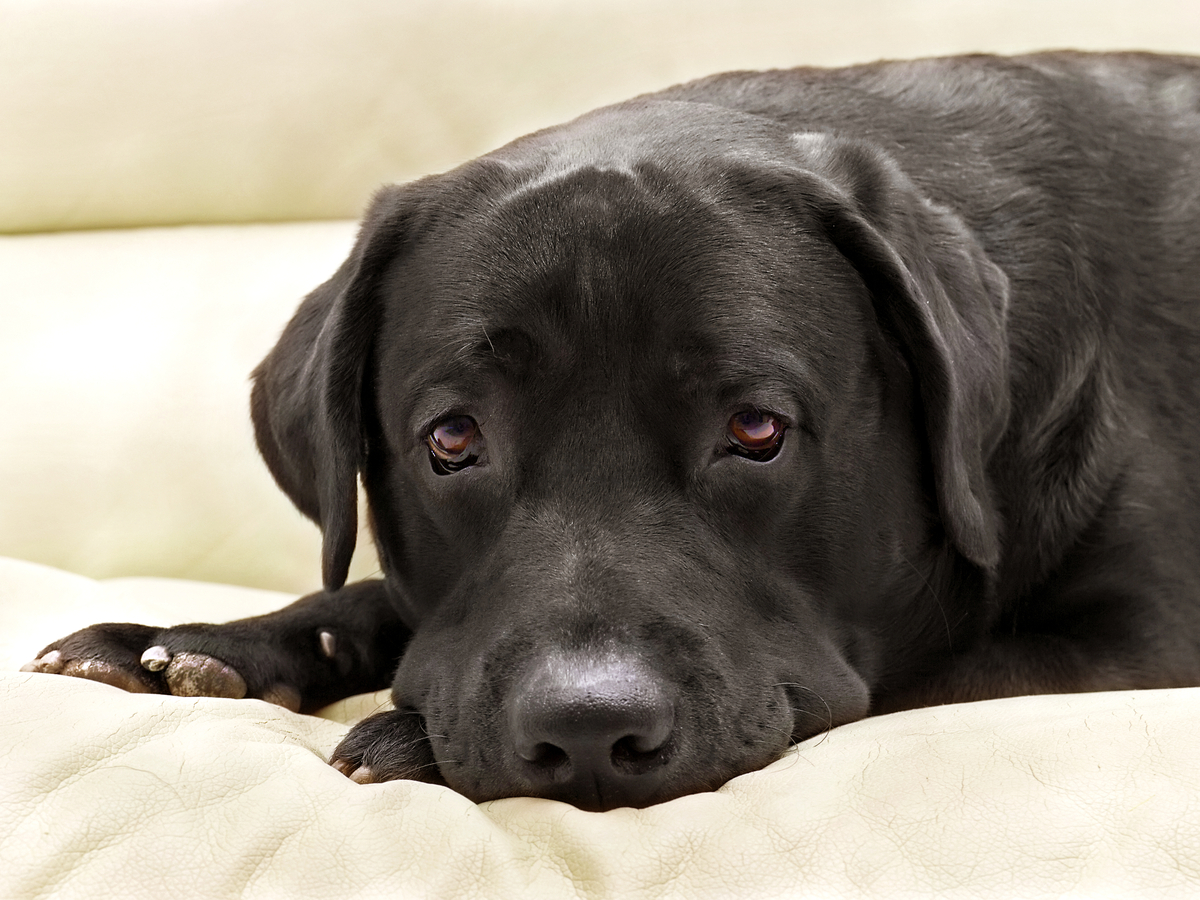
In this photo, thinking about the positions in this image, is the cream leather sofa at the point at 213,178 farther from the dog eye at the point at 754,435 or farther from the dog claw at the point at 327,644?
the dog eye at the point at 754,435

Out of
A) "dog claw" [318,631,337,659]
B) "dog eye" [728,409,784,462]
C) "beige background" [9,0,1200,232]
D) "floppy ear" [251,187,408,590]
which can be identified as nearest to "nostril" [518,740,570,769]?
"dog eye" [728,409,784,462]

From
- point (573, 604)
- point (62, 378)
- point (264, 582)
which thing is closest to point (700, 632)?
point (573, 604)

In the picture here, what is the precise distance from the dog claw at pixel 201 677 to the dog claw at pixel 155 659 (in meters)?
0.01

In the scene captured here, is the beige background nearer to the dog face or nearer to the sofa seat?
the dog face

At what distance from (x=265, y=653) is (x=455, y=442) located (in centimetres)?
59

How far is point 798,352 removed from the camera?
2.02 m

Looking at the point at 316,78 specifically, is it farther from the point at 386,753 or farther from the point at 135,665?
the point at 386,753

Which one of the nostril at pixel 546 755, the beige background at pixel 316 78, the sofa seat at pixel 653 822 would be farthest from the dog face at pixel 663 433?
the beige background at pixel 316 78

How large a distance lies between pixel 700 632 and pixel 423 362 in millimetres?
649

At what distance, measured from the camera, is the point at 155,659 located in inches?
87.7

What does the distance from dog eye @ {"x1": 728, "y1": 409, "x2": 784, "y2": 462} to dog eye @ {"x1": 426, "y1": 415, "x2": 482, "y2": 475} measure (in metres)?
0.40

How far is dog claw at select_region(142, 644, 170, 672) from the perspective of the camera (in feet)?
7.29

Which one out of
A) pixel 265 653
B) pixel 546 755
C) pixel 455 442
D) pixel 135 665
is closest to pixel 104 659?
pixel 135 665

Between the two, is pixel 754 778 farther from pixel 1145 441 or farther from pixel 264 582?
pixel 264 582
